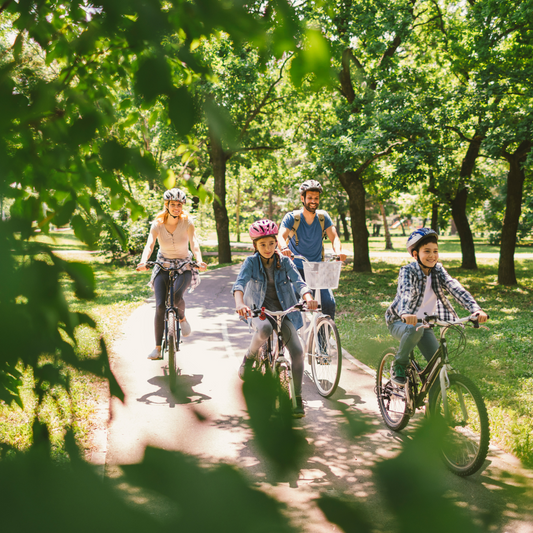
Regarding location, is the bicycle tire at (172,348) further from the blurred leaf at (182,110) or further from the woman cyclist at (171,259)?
the blurred leaf at (182,110)

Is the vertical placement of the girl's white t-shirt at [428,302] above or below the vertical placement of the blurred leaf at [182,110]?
below

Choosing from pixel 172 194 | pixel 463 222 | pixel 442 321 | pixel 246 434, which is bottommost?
pixel 442 321

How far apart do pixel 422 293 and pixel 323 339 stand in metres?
1.78

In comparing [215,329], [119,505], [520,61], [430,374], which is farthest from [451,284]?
[520,61]

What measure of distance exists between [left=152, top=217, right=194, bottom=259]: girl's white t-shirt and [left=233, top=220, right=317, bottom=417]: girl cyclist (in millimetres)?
1706

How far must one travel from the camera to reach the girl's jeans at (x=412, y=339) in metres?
4.19

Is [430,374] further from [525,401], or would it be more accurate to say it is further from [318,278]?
[525,401]

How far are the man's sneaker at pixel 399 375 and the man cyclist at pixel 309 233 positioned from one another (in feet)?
5.65

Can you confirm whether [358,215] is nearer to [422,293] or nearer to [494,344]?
[494,344]

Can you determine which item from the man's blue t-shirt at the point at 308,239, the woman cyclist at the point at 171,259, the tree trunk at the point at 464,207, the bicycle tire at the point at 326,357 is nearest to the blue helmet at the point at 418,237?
the bicycle tire at the point at 326,357

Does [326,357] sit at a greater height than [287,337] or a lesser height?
lesser

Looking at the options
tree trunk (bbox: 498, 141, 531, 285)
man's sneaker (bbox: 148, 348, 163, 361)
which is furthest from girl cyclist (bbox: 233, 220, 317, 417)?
tree trunk (bbox: 498, 141, 531, 285)

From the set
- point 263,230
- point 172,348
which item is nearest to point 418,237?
point 263,230

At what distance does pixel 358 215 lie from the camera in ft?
68.6
